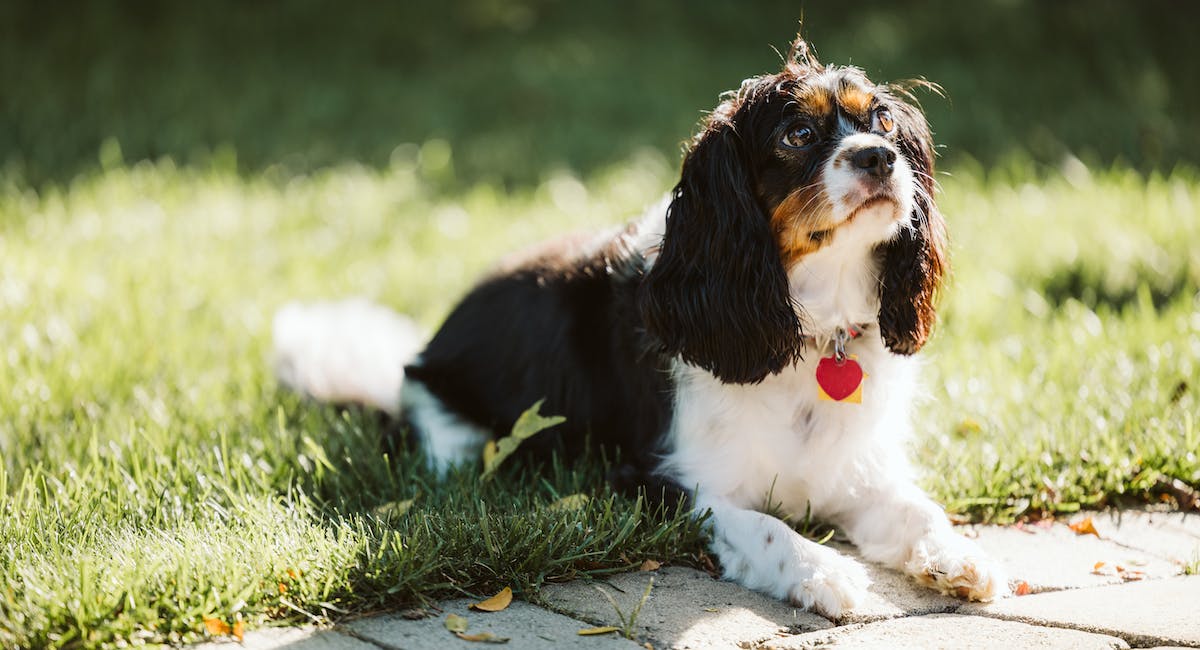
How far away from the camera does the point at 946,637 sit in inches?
110

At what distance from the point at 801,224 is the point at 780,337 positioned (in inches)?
11.8

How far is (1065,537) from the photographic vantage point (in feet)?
A: 11.5

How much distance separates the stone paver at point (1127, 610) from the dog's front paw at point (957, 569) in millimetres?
45

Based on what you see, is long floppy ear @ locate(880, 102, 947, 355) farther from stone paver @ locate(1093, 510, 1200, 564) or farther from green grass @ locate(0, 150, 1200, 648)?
stone paver @ locate(1093, 510, 1200, 564)

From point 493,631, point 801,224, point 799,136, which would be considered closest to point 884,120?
point 799,136

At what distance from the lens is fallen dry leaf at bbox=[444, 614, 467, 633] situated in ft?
8.94

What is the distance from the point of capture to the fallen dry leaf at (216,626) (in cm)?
263

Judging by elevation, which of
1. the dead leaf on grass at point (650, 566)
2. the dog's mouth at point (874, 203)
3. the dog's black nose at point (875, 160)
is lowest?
the dead leaf on grass at point (650, 566)

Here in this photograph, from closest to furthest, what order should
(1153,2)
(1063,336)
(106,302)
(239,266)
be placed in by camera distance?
(1063,336)
(106,302)
(239,266)
(1153,2)

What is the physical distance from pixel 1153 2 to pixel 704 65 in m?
3.49

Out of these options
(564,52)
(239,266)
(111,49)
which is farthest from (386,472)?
(564,52)

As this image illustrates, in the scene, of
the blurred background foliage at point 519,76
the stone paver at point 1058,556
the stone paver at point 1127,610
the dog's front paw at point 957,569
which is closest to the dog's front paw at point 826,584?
the dog's front paw at point 957,569

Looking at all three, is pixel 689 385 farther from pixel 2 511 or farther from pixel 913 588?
pixel 2 511

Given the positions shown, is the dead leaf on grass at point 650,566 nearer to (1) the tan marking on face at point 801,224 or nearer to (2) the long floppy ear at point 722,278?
(2) the long floppy ear at point 722,278
